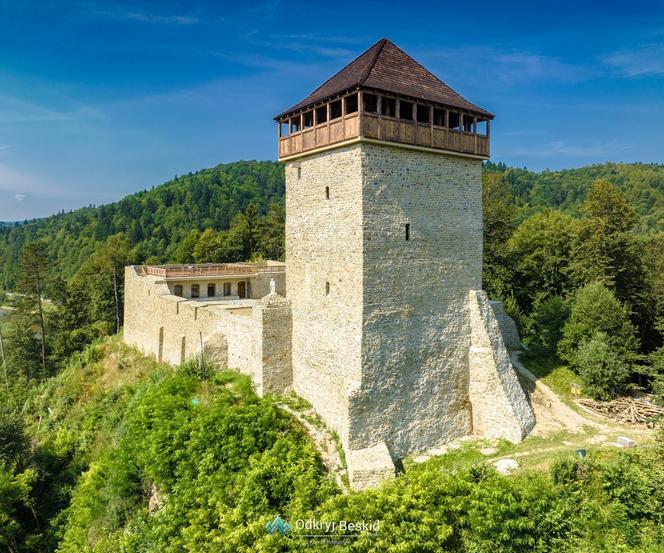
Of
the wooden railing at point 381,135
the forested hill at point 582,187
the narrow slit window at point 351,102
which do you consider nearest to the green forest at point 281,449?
the wooden railing at point 381,135

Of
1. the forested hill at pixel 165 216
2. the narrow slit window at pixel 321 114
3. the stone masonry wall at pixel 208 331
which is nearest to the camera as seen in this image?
the narrow slit window at pixel 321 114

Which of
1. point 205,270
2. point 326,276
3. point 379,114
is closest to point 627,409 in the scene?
point 326,276

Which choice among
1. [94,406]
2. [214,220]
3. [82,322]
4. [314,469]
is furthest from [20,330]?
[214,220]

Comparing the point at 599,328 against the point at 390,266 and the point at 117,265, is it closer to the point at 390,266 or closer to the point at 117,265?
the point at 390,266

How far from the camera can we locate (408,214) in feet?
46.4

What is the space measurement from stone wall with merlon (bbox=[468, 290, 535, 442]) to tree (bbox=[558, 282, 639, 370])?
6.01 metres

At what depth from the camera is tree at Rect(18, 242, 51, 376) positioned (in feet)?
114

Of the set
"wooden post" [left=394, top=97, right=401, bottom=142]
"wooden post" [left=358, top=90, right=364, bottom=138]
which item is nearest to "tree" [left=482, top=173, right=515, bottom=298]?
"wooden post" [left=394, top=97, right=401, bottom=142]

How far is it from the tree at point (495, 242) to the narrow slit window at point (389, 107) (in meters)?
18.8

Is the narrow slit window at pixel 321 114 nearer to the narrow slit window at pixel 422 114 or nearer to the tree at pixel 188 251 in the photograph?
the narrow slit window at pixel 422 114

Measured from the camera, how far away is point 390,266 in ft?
45.0

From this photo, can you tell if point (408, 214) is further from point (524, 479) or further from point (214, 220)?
point (214, 220)

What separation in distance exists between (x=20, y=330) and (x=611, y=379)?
3771 cm

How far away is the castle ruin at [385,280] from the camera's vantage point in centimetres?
1327
